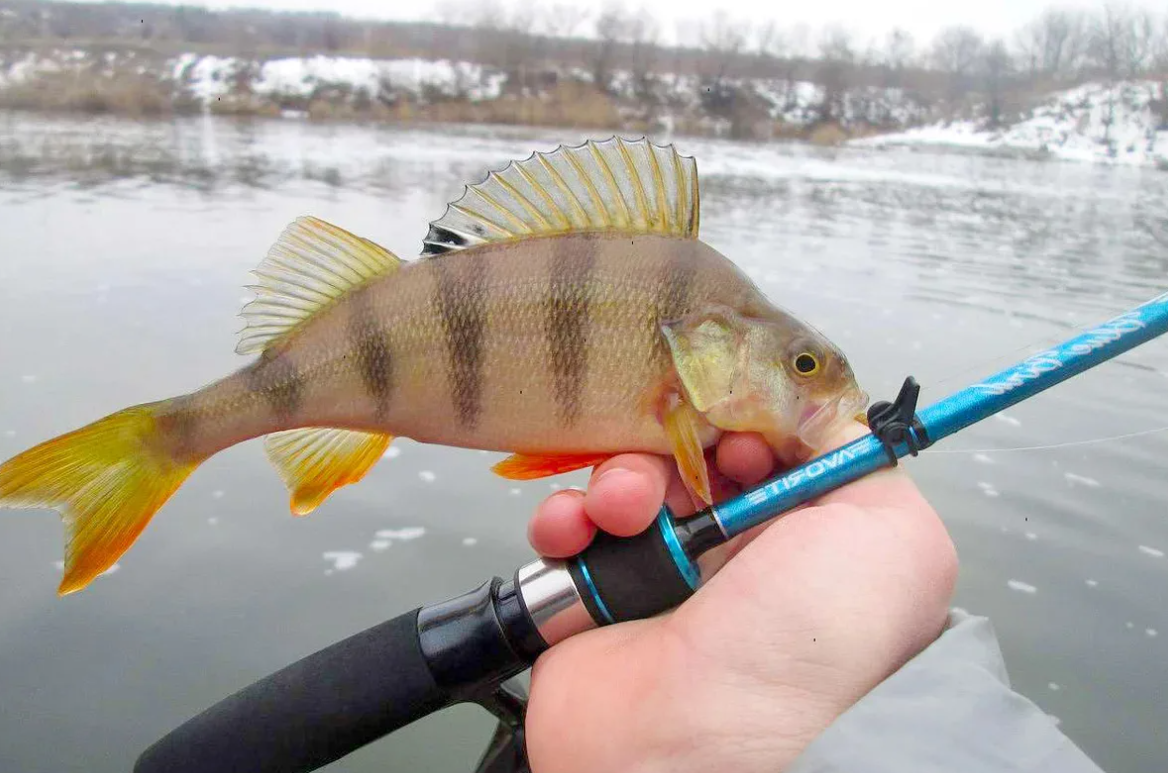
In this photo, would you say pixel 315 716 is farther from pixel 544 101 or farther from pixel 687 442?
pixel 544 101

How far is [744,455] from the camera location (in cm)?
133

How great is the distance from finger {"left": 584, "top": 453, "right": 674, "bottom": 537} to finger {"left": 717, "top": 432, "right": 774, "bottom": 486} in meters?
0.20

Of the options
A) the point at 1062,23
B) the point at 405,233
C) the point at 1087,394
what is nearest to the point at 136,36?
the point at 405,233

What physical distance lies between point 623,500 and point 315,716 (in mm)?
534

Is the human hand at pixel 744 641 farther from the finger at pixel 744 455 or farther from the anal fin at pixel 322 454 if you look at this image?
the anal fin at pixel 322 454

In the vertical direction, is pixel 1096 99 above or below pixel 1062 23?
below

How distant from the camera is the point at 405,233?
20.0 feet

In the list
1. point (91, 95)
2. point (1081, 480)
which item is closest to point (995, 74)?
point (91, 95)

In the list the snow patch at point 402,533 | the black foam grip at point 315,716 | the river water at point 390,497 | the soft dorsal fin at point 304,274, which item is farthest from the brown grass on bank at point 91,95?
the black foam grip at point 315,716

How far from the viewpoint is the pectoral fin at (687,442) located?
120cm

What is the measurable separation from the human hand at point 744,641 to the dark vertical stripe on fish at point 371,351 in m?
0.30

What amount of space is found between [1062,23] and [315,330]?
148 feet

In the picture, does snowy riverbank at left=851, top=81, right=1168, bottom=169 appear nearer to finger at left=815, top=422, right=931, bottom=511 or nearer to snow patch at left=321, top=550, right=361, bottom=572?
snow patch at left=321, top=550, right=361, bottom=572

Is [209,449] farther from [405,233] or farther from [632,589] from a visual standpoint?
[405,233]
